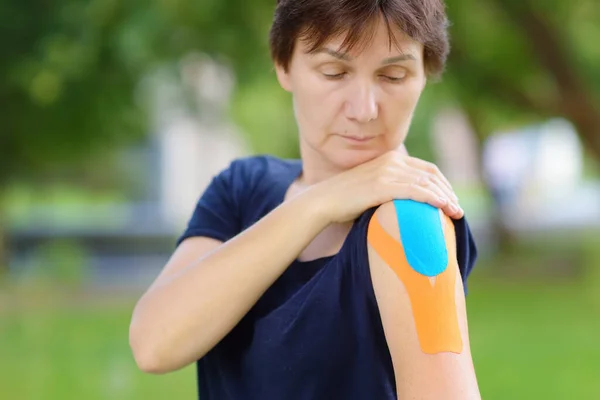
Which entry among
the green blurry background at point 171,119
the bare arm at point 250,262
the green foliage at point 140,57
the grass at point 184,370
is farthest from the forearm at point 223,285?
the green foliage at point 140,57

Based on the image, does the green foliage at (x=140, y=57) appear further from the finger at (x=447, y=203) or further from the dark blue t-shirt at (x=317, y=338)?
the finger at (x=447, y=203)

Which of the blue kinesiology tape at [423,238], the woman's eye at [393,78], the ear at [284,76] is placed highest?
the ear at [284,76]

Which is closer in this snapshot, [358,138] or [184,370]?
[358,138]

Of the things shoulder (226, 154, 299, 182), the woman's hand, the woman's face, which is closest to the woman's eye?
the woman's face

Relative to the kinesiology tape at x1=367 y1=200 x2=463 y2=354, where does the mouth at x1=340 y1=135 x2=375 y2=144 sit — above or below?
above

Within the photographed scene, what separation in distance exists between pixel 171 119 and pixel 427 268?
10044 mm

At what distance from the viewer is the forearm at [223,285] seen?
139 cm

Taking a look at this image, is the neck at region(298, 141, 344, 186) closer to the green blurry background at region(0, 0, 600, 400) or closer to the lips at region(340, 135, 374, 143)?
the lips at region(340, 135, 374, 143)

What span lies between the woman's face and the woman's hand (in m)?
0.05

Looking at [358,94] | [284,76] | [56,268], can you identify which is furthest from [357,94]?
[56,268]

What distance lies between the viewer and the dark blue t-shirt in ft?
4.33

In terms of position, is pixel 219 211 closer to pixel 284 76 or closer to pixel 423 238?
pixel 284 76

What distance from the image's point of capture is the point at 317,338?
135 cm

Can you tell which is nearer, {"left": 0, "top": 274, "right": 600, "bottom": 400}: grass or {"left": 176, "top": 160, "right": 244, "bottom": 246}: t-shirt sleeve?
{"left": 176, "top": 160, "right": 244, "bottom": 246}: t-shirt sleeve
